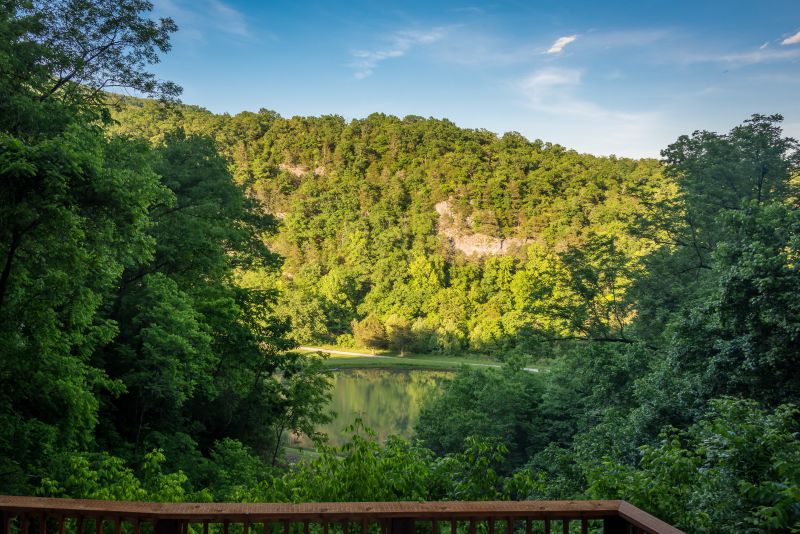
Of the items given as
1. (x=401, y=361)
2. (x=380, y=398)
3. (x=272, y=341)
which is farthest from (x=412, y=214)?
(x=272, y=341)

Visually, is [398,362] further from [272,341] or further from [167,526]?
[167,526]

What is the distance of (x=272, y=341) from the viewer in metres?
16.4

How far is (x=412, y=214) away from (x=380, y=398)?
4836 centimetres

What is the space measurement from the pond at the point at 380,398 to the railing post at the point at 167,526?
2438cm

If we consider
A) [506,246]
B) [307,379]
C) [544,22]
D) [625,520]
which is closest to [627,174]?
[506,246]

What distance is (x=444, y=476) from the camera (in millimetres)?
5742

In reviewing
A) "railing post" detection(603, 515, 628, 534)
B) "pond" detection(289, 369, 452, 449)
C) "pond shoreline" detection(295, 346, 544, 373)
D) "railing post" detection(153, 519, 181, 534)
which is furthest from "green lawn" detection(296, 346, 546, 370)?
"railing post" detection(153, 519, 181, 534)

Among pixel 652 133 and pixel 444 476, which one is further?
pixel 652 133

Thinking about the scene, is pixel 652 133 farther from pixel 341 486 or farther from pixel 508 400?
pixel 341 486

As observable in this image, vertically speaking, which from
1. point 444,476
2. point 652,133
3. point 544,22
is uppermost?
point 544,22

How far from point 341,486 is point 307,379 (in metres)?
13.1

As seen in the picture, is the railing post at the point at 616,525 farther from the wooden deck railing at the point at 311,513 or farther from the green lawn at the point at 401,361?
the green lawn at the point at 401,361

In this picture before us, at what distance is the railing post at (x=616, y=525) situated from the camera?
239 centimetres

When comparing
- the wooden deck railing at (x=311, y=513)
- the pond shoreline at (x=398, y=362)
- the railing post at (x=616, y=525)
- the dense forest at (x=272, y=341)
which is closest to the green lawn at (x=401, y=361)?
the pond shoreline at (x=398, y=362)
